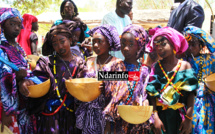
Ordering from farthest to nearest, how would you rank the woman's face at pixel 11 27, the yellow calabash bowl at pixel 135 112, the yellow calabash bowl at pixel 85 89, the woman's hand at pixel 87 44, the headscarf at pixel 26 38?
1. the headscarf at pixel 26 38
2. the woman's hand at pixel 87 44
3. the woman's face at pixel 11 27
4. the yellow calabash bowl at pixel 85 89
5. the yellow calabash bowl at pixel 135 112

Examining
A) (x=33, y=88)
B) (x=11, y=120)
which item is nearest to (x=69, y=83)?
(x=33, y=88)

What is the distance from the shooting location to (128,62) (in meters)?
2.42

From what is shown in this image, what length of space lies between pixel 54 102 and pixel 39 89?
0.29 metres

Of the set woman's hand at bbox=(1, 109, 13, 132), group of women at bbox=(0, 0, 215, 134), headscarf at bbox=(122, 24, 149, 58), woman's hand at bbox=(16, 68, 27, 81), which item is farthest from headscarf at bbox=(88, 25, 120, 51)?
woman's hand at bbox=(1, 109, 13, 132)

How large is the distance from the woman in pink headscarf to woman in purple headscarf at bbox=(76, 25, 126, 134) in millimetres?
405

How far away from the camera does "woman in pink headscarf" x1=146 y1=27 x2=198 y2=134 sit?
2182mm

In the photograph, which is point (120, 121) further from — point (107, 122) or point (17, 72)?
point (17, 72)

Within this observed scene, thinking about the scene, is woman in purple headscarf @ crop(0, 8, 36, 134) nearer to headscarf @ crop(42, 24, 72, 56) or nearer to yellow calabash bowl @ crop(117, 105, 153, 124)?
headscarf @ crop(42, 24, 72, 56)

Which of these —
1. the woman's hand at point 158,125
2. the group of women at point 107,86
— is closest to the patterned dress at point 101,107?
the group of women at point 107,86

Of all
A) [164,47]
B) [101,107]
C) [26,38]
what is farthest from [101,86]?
[26,38]

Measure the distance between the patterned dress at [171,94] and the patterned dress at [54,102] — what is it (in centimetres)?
86

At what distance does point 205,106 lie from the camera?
2.73 meters

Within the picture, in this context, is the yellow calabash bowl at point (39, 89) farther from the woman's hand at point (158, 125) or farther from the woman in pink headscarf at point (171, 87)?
the woman's hand at point (158, 125)

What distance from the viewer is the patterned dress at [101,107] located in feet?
7.32
